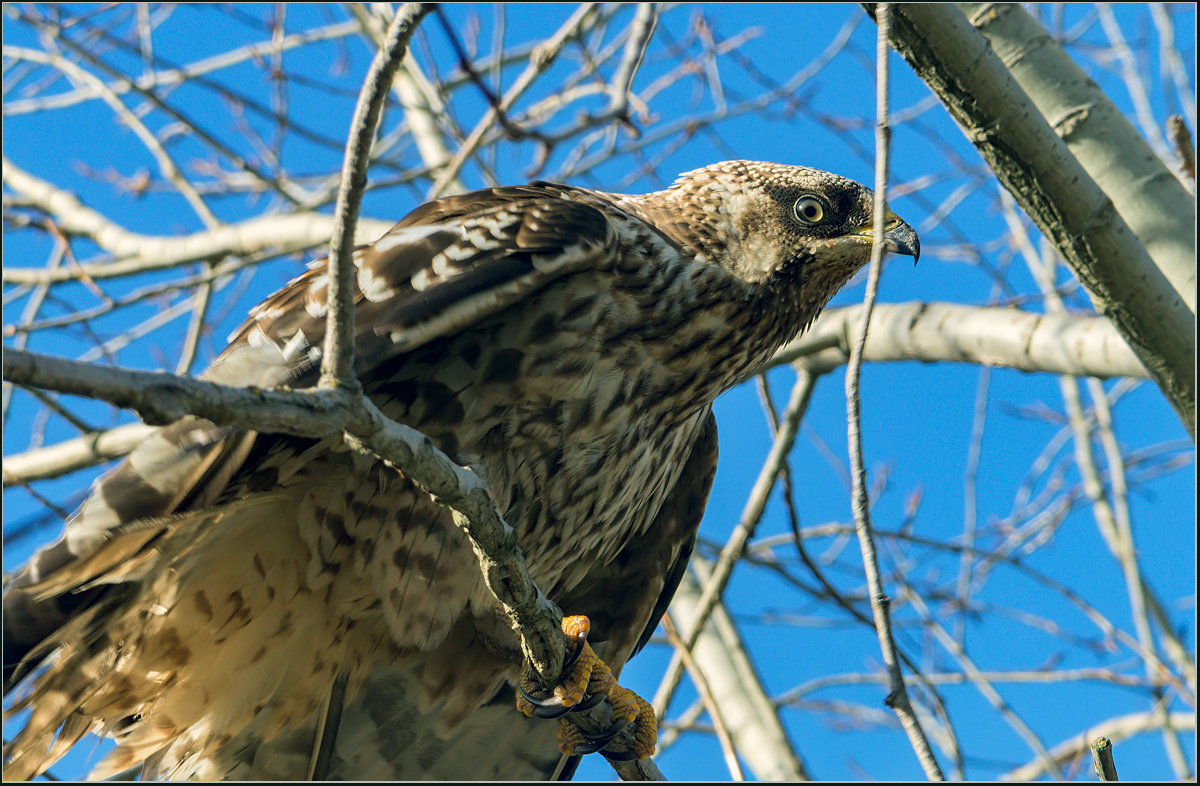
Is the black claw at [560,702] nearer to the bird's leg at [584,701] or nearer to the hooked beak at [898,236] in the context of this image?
the bird's leg at [584,701]

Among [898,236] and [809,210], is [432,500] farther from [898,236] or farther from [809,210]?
[898,236]

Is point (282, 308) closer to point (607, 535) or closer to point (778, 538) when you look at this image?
point (607, 535)

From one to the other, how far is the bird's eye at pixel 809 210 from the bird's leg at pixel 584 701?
1385 mm

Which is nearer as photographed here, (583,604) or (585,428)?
(585,428)

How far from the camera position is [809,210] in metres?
3.47

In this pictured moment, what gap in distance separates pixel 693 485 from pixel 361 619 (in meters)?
1.20

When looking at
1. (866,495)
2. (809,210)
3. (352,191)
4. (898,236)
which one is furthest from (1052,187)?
(352,191)

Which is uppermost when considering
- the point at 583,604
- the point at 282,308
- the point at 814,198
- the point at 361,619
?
the point at 814,198

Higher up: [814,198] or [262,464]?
[814,198]

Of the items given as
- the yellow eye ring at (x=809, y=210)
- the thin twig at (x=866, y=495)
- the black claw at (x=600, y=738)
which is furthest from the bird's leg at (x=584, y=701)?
the yellow eye ring at (x=809, y=210)

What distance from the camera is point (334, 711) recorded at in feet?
11.7

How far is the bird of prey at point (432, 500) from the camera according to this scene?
8.68 feet

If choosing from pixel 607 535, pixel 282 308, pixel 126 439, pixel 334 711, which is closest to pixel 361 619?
pixel 334 711

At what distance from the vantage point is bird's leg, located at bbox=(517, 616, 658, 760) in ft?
10.0
